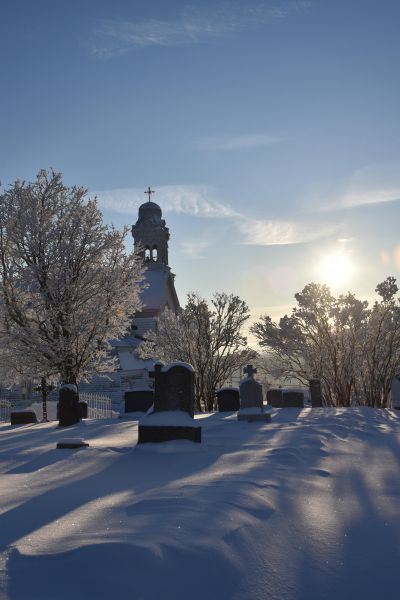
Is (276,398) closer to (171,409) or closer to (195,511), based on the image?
(171,409)

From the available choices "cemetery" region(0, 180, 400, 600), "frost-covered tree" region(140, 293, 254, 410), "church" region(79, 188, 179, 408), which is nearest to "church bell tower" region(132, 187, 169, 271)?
"church" region(79, 188, 179, 408)

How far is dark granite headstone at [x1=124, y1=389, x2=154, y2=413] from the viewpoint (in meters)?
18.8

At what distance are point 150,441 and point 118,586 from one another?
632 cm

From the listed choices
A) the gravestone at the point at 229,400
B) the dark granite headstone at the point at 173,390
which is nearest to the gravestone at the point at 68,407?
the dark granite headstone at the point at 173,390

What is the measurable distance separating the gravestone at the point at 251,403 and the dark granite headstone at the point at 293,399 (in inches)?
242

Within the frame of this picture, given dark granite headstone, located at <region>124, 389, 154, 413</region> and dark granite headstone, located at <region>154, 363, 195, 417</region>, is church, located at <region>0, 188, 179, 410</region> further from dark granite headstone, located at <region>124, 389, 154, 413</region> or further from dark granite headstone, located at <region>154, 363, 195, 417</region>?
dark granite headstone, located at <region>154, 363, 195, 417</region>

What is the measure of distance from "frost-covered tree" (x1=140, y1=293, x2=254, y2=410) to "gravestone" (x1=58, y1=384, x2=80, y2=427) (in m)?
11.7

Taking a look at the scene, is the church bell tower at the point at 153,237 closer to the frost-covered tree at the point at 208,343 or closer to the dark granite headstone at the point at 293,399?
the frost-covered tree at the point at 208,343

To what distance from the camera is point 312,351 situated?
25.6 metres

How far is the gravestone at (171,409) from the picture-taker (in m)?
9.18

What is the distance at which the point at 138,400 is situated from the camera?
18.9m

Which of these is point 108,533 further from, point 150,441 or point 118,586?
point 150,441

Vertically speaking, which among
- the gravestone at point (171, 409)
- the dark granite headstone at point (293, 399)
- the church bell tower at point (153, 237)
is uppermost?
the church bell tower at point (153, 237)

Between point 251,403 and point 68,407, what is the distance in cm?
558
